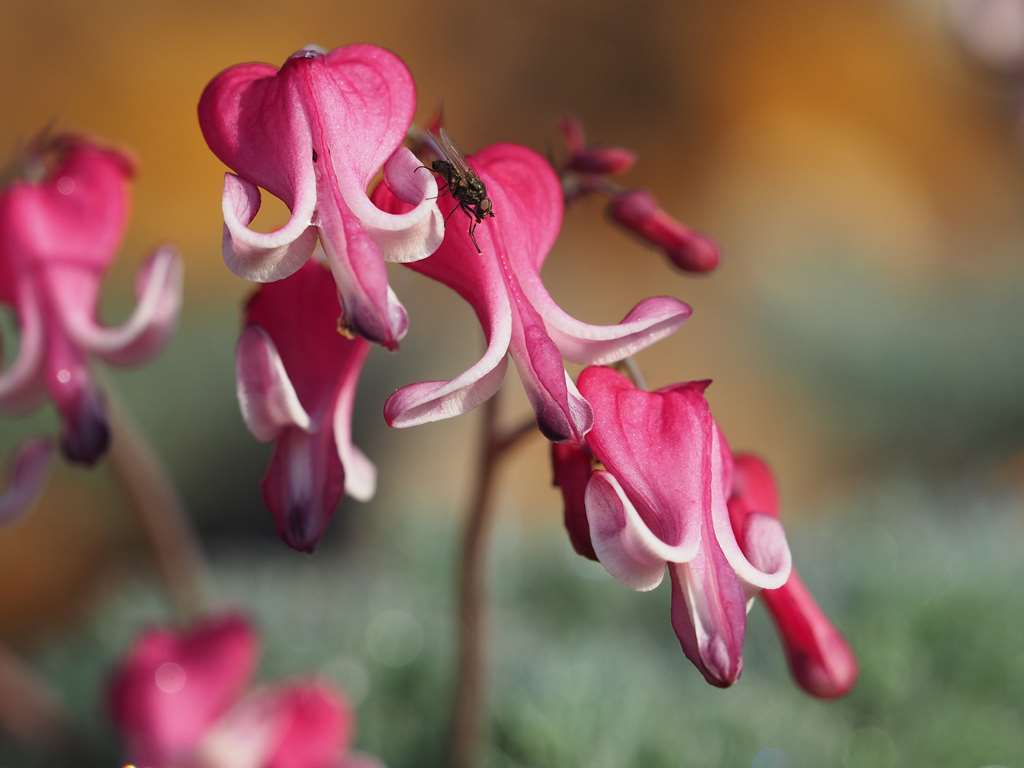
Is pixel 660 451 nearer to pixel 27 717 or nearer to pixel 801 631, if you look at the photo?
pixel 801 631

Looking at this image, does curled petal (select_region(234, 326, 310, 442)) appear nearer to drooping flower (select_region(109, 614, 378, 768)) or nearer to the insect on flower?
the insect on flower

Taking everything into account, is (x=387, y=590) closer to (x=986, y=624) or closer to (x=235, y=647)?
(x=235, y=647)

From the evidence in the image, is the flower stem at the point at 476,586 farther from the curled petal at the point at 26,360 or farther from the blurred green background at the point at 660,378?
the curled petal at the point at 26,360

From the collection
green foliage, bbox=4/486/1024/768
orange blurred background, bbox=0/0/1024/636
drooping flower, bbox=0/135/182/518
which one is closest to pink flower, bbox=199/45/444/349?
drooping flower, bbox=0/135/182/518

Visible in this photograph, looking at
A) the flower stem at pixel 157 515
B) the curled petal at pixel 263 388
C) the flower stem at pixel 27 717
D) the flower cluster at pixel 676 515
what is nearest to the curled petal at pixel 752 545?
the flower cluster at pixel 676 515

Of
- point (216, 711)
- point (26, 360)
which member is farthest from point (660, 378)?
point (26, 360)

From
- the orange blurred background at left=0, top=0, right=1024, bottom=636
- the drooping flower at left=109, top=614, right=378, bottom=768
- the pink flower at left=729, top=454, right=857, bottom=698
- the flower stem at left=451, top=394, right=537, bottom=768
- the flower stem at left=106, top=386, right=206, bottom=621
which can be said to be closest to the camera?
the pink flower at left=729, top=454, right=857, bottom=698
